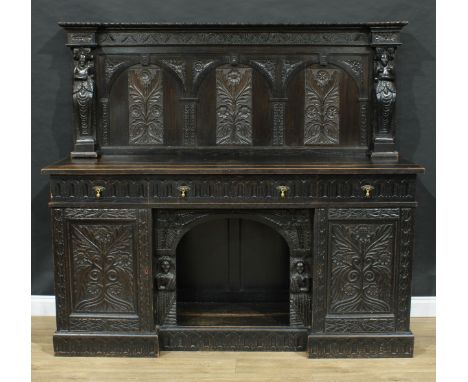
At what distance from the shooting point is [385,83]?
401 cm

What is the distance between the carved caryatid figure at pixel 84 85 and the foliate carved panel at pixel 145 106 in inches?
9.6

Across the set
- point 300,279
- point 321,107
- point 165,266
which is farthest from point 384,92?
point 165,266

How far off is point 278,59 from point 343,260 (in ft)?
4.26

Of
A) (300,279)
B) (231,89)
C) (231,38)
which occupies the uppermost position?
(231,38)

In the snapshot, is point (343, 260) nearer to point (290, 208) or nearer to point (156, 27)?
point (290, 208)

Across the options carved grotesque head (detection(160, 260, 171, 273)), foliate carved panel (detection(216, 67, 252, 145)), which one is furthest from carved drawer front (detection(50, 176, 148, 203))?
foliate carved panel (detection(216, 67, 252, 145))

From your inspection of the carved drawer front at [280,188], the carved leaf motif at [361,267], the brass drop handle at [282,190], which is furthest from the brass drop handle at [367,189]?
the brass drop handle at [282,190]

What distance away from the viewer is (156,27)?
4.00 metres

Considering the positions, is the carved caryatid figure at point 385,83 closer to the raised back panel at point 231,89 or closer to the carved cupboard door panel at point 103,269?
the raised back panel at point 231,89

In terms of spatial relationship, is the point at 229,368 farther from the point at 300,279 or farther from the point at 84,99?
the point at 84,99

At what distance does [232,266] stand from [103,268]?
3.15ft

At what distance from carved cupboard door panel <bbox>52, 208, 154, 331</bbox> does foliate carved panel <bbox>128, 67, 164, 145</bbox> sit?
0.63 meters

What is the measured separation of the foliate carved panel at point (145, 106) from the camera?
13.5ft

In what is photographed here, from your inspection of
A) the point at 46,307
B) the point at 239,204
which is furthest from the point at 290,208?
the point at 46,307
